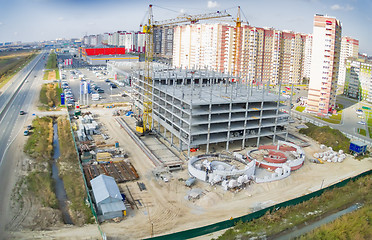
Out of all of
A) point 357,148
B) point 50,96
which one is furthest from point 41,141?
point 357,148

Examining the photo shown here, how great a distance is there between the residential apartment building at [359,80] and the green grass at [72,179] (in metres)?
51.6

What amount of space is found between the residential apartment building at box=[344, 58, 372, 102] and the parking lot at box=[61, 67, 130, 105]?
43.2m

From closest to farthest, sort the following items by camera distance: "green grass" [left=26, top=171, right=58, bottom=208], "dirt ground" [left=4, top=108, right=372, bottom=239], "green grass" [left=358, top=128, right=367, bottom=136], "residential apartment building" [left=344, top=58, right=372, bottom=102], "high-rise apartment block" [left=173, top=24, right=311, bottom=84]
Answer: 1. "dirt ground" [left=4, top=108, right=372, bottom=239]
2. "green grass" [left=26, top=171, right=58, bottom=208]
3. "green grass" [left=358, top=128, right=367, bottom=136]
4. "residential apartment building" [left=344, top=58, right=372, bottom=102]
5. "high-rise apartment block" [left=173, top=24, right=311, bottom=84]

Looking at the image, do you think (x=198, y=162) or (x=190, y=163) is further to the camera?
(x=198, y=162)

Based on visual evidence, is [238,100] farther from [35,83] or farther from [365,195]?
[35,83]

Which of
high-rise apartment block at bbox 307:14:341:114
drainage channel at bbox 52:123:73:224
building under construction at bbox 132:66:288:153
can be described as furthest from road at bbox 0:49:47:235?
high-rise apartment block at bbox 307:14:341:114

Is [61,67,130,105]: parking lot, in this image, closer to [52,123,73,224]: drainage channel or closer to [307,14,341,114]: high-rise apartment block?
[52,123,73,224]: drainage channel

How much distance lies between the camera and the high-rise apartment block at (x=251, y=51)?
2589 inches

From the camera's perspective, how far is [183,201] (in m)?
21.1

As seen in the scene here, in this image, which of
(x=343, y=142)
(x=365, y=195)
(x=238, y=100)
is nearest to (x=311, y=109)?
(x=343, y=142)

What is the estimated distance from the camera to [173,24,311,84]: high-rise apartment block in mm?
65750

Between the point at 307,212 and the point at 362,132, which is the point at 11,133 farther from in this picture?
the point at 362,132

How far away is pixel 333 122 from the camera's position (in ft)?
141

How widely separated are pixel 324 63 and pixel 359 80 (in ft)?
63.2
